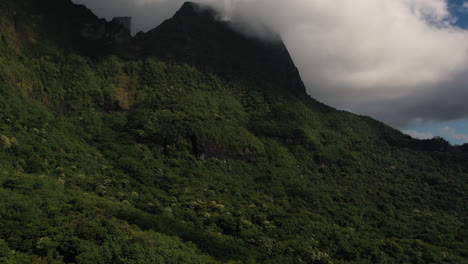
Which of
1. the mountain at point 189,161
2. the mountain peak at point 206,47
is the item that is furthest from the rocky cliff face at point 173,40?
the mountain at point 189,161

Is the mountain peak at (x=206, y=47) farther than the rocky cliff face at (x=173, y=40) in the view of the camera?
Yes

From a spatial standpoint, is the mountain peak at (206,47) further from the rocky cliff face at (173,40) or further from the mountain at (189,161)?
the mountain at (189,161)

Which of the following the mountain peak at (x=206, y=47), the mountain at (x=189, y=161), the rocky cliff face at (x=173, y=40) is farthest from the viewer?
the mountain peak at (x=206, y=47)

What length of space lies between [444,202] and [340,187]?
42942mm

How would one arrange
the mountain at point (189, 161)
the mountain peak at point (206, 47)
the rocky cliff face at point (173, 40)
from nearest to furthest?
the mountain at point (189, 161)
the rocky cliff face at point (173, 40)
the mountain peak at point (206, 47)

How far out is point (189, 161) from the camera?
365ft

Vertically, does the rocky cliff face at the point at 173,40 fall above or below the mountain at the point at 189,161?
above

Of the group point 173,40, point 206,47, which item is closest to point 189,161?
point 173,40

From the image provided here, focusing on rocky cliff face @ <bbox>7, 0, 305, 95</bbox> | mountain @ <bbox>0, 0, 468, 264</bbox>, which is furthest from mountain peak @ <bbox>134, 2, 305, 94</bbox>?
mountain @ <bbox>0, 0, 468, 264</bbox>

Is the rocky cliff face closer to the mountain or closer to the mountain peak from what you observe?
the mountain peak

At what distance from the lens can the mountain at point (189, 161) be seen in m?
58.8

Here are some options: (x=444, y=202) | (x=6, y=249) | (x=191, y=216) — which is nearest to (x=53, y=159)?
(x=191, y=216)

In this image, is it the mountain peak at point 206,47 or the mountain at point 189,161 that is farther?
the mountain peak at point 206,47

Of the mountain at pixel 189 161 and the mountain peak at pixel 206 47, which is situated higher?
the mountain peak at pixel 206 47
